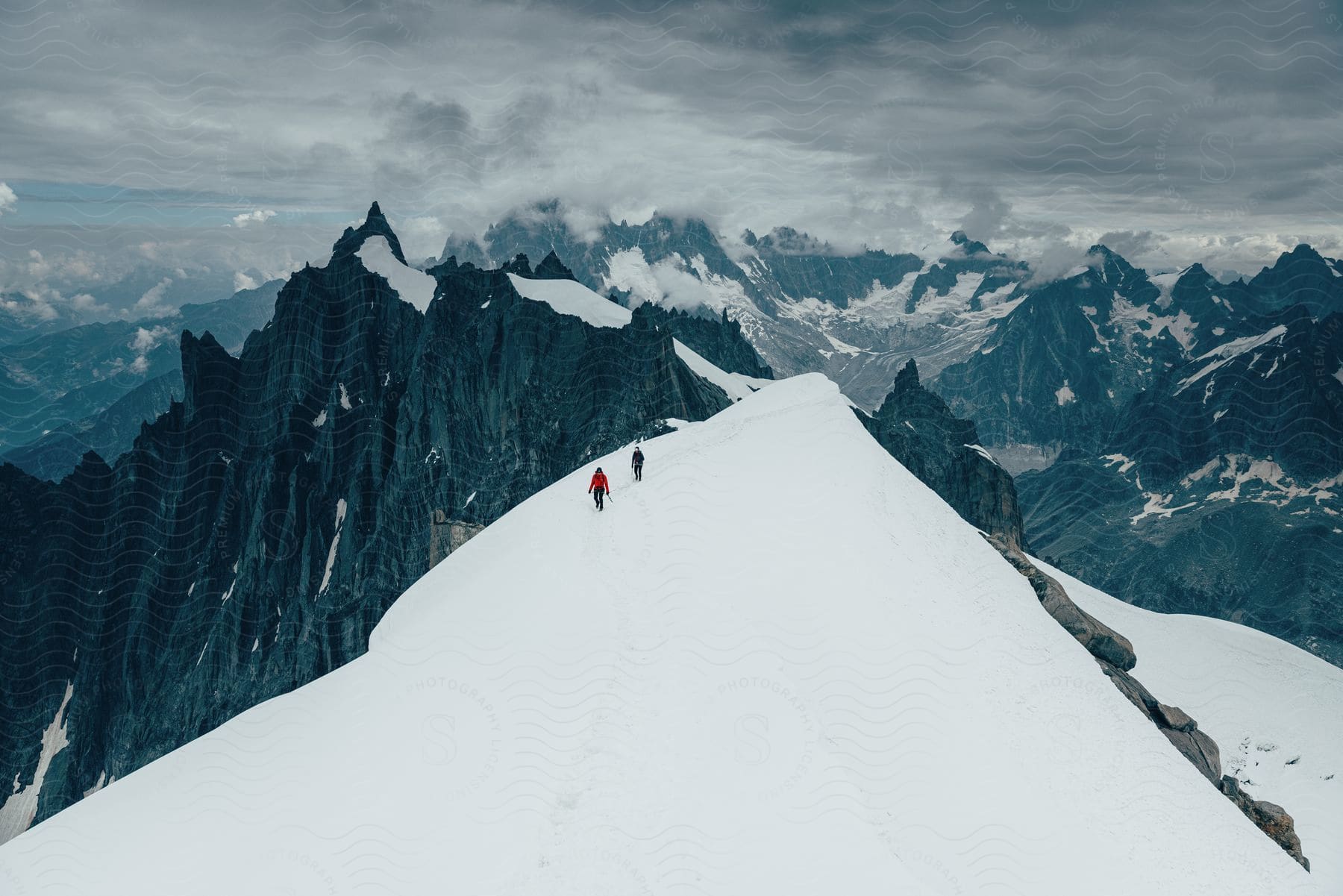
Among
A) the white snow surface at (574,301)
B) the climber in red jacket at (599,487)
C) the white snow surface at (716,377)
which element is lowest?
the climber in red jacket at (599,487)

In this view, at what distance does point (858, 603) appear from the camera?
93.9 feet

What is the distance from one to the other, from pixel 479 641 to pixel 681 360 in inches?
3923

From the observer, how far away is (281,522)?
7180 inches

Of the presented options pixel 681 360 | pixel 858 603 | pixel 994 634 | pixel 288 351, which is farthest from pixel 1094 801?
pixel 288 351

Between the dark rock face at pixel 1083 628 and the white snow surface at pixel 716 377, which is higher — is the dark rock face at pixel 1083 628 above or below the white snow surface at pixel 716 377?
below

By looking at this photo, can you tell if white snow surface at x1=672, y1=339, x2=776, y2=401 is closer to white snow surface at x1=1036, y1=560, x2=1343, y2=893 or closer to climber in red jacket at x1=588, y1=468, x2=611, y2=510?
white snow surface at x1=1036, y1=560, x2=1343, y2=893

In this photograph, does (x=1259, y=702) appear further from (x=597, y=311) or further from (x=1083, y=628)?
(x=597, y=311)

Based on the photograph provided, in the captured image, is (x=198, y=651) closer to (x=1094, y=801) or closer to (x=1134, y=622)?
(x=1134, y=622)

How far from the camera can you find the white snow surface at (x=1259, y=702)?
191ft

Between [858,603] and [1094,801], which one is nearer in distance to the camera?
[1094,801]

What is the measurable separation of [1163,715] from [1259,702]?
1841 inches

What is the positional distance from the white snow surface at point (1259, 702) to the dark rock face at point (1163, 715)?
7426mm

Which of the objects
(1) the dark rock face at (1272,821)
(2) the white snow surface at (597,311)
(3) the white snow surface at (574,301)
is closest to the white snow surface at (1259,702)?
(1) the dark rock face at (1272,821)

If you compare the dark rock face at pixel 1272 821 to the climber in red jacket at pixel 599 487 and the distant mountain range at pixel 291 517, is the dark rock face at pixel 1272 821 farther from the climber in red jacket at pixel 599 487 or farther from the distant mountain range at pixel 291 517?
the distant mountain range at pixel 291 517
